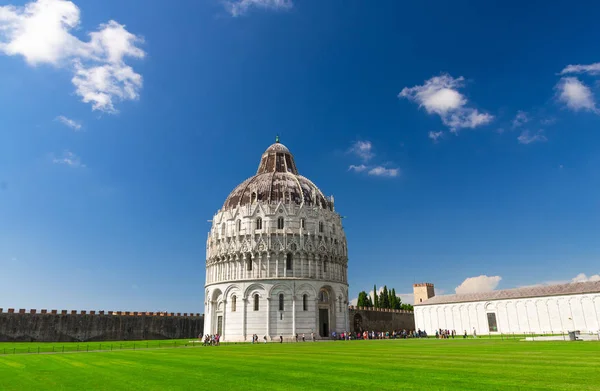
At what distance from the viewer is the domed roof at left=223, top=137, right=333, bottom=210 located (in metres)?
67.2

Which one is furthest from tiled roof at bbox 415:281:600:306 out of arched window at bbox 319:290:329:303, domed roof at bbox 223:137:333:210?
domed roof at bbox 223:137:333:210

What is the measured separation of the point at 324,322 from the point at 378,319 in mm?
25844

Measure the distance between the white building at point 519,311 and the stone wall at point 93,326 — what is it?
42792 mm

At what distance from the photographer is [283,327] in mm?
59844

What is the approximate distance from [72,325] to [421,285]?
78.4 m

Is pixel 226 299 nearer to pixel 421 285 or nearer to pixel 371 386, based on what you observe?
pixel 371 386

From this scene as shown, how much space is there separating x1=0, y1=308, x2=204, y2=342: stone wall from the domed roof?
72.0 feet

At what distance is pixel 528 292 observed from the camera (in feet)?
215

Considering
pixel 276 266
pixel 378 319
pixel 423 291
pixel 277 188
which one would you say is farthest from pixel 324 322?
pixel 423 291

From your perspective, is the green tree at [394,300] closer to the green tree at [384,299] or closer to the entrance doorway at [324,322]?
the green tree at [384,299]

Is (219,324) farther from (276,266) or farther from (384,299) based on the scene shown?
(384,299)

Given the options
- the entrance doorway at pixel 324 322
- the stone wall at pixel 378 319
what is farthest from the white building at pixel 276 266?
the stone wall at pixel 378 319

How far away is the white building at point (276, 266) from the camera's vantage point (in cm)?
6075

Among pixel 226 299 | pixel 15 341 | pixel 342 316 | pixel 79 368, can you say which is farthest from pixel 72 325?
pixel 79 368
